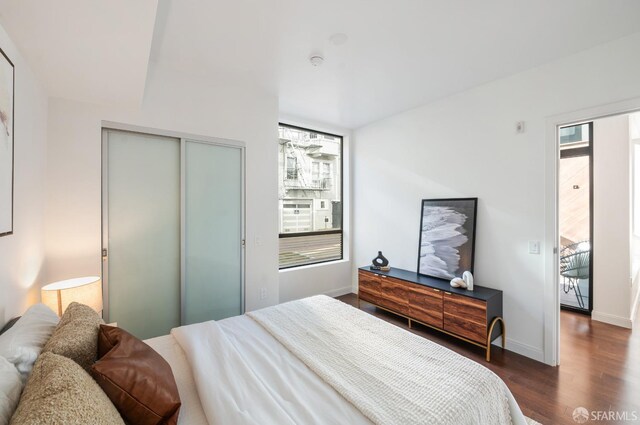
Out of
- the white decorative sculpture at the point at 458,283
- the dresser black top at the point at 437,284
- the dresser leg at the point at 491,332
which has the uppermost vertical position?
the white decorative sculpture at the point at 458,283

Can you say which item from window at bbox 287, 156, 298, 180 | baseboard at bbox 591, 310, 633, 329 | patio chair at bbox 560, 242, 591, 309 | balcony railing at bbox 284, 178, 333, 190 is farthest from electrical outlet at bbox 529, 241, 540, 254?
window at bbox 287, 156, 298, 180

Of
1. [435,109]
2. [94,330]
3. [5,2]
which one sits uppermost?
[435,109]

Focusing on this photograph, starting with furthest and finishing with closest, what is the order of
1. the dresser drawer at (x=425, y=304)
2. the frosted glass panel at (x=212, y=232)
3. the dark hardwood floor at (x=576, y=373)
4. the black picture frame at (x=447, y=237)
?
the black picture frame at (x=447, y=237)
the dresser drawer at (x=425, y=304)
the frosted glass panel at (x=212, y=232)
the dark hardwood floor at (x=576, y=373)

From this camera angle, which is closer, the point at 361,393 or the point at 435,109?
the point at 361,393

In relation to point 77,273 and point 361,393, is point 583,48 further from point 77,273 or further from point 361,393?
point 77,273

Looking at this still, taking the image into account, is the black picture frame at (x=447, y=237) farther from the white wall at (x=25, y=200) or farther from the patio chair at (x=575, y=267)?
the white wall at (x=25, y=200)

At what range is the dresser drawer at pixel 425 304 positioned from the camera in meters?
2.95

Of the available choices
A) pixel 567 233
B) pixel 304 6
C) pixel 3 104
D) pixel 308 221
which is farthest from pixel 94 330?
pixel 567 233

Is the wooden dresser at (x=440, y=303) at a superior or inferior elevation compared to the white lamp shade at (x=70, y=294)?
inferior

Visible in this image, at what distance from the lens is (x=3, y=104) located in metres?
1.35

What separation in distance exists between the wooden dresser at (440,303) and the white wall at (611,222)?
71.7 inches

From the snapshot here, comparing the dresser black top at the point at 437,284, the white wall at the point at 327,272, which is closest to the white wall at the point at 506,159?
the dresser black top at the point at 437,284

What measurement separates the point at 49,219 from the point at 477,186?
4026 mm

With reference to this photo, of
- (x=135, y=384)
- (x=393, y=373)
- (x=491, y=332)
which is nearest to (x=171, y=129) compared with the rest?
(x=135, y=384)
